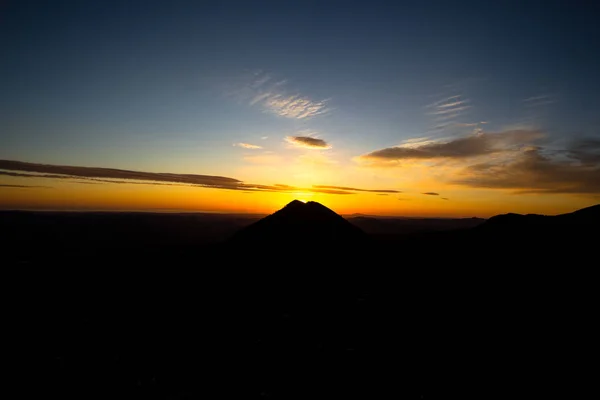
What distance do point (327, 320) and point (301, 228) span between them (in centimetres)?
1707

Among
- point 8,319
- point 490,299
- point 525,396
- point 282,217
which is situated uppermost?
point 282,217

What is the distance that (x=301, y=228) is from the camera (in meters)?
35.3

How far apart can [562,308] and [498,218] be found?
17978 mm

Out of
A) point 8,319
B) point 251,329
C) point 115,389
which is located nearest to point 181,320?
point 251,329

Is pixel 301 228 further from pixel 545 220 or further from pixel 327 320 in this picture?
pixel 545 220

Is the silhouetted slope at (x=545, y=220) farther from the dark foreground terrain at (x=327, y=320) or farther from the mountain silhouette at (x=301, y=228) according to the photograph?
the mountain silhouette at (x=301, y=228)

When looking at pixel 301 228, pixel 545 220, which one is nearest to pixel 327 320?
pixel 301 228

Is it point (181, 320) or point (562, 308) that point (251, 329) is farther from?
point (562, 308)

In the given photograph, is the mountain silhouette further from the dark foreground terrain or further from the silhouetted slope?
the silhouetted slope

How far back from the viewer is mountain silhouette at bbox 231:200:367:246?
34.0m

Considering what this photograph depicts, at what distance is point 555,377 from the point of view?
1241 centimetres

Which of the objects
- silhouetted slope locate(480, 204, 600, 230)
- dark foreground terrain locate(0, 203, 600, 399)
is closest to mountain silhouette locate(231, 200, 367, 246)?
dark foreground terrain locate(0, 203, 600, 399)

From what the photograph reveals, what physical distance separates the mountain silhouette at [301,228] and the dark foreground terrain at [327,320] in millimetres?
419

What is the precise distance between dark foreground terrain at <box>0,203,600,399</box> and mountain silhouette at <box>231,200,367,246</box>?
0.42 metres
